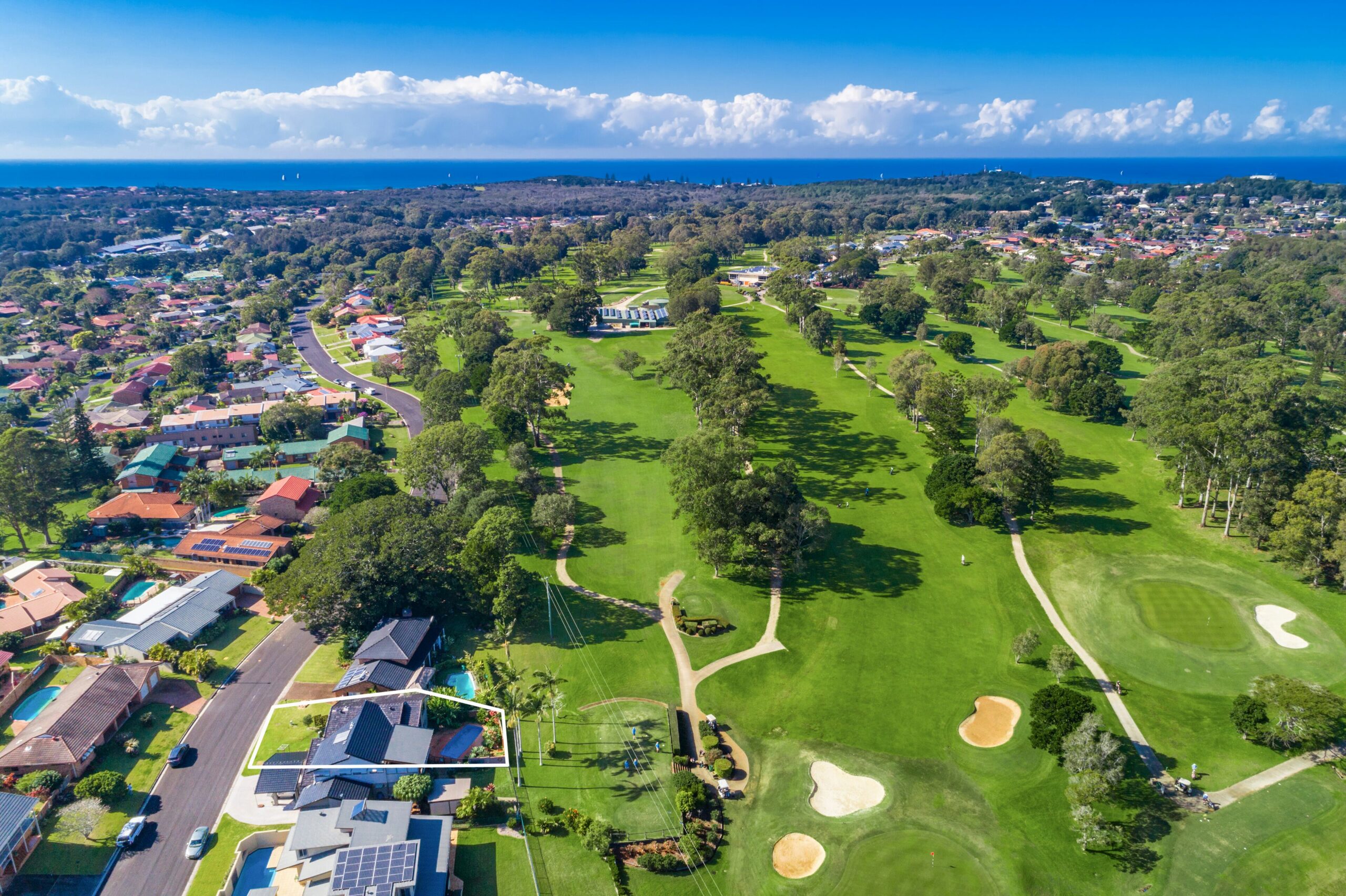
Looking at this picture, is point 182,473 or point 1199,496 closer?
point 1199,496

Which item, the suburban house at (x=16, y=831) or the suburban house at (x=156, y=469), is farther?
the suburban house at (x=156, y=469)

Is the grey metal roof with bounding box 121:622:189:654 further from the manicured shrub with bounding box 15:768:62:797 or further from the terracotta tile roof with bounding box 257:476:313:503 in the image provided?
the terracotta tile roof with bounding box 257:476:313:503

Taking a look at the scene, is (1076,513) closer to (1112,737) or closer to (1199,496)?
(1199,496)

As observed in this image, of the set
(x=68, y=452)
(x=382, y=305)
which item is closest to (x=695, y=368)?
(x=68, y=452)

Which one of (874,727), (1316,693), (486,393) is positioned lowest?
(874,727)

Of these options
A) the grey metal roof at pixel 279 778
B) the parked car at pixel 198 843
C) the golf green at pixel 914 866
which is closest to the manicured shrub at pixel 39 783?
the parked car at pixel 198 843

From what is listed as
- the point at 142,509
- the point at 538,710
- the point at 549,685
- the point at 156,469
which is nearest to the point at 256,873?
the point at 538,710

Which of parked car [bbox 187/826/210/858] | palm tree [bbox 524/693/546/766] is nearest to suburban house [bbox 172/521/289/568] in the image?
parked car [bbox 187/826/210/858]

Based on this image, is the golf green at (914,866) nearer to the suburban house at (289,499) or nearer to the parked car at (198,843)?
the parked car at (198,843)
